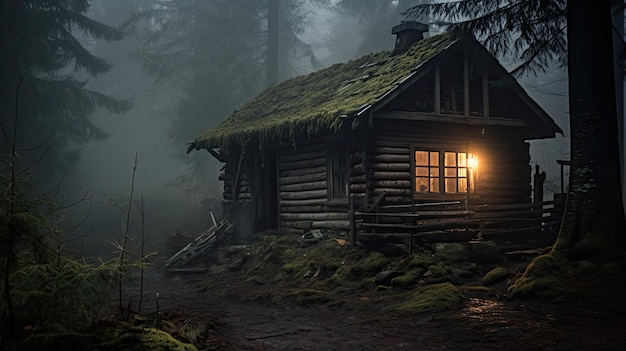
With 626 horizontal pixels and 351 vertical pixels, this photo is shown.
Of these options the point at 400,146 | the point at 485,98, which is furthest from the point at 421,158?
the point at 485,98

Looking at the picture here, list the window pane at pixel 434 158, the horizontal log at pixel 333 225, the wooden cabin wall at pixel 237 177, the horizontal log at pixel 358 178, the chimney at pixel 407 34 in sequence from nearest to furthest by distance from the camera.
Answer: the horizontal log at pixel 358 178, the horizontal log at pixel 333 225, the window pane at pixel 434 158, the chimney at pixel 407 34, the wooden cabin wall at pixel 237 177

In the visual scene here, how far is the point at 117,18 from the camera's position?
174 ft

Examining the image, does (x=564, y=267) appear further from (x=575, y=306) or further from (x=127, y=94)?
(x=127, y=94)

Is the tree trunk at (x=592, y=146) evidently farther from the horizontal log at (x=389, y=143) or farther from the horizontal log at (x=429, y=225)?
the horizontal log at (x=389, y=143)

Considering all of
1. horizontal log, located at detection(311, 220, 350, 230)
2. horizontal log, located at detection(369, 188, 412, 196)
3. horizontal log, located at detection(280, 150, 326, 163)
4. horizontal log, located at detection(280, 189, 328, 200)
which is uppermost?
horizontal log, located at detection(280, 150, 326, 163)

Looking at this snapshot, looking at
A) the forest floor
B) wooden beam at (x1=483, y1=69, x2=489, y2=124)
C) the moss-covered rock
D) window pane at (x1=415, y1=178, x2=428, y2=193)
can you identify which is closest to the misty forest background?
wooden beam at (x1=483, y1=69, x2=489, y2=124)

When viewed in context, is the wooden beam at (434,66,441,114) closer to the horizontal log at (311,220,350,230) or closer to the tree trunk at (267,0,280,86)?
the horizontal log at (311,220,350,230)

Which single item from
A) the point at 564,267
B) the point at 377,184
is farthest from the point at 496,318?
the point at 377,184

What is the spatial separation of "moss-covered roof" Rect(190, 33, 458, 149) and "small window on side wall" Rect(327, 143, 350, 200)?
3.35 ft

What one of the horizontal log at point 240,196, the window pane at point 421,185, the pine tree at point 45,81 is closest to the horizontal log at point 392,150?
the window pane at point 421,185

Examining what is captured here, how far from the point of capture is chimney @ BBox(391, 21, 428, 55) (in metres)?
18.9

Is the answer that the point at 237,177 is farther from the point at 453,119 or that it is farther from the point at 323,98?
the point at 453,119

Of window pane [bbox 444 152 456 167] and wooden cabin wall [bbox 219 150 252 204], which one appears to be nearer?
window pane [bbox 444 152 456 167]

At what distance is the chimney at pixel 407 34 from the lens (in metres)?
18.9
